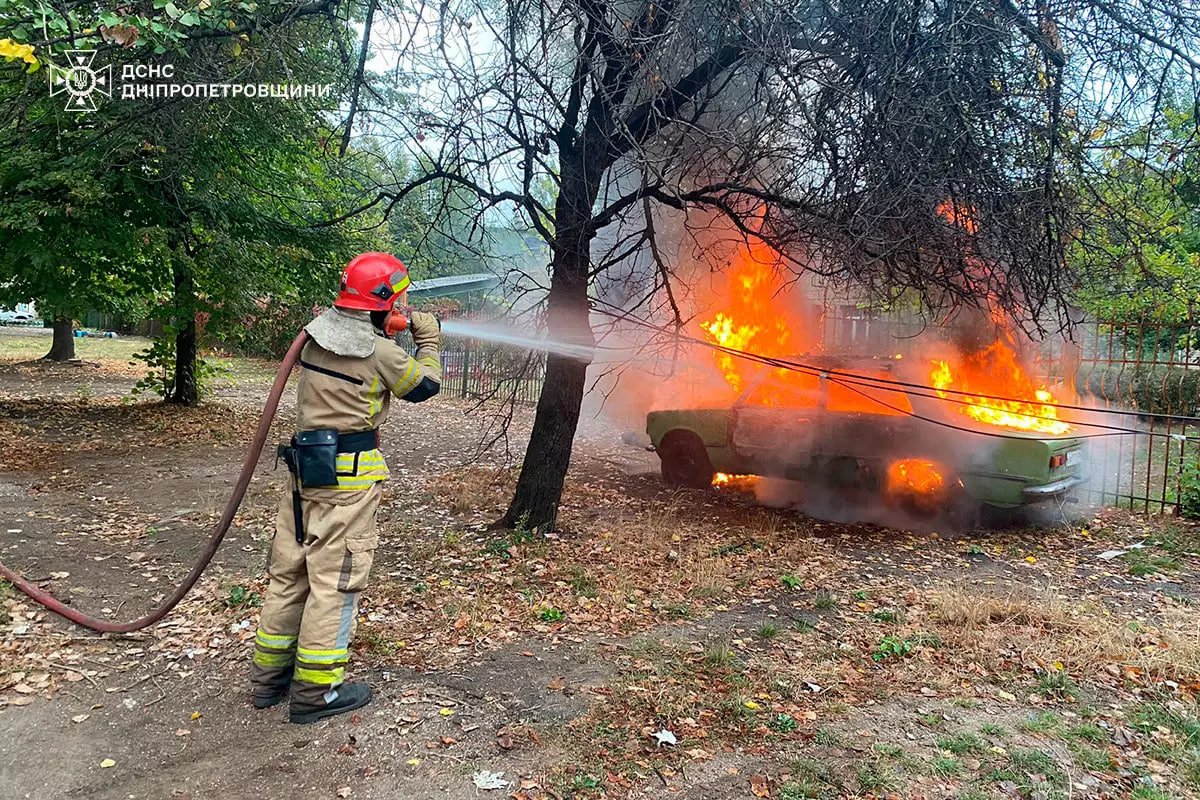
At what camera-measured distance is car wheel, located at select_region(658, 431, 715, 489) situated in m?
8.38

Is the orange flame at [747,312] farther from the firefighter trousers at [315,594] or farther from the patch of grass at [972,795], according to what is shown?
the patch of grass at [972,795]

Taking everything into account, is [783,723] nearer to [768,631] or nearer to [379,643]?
[768,631]

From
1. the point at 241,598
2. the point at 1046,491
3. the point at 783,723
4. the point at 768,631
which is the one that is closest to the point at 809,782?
the point at 783,723

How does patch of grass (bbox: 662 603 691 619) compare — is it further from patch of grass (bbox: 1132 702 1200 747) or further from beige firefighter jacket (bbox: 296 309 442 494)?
patch of grass (bbox: 1132 702 1200 747)

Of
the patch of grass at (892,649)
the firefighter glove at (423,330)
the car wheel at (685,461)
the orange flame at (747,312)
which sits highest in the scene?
the orange flame at (747,312)

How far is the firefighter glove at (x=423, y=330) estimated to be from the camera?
3916mm

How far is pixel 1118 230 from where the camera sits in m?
5.54

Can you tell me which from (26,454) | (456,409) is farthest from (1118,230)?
(456,409)

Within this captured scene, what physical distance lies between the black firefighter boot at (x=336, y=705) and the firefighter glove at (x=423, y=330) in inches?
69.6

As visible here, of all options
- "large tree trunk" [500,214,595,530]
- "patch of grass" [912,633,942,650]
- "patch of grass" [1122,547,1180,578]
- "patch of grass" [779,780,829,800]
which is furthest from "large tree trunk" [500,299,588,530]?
"patch of grass" [1122,547,1180,578]

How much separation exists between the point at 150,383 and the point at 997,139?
13344 mm

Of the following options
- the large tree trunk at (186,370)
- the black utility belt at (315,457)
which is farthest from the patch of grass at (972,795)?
the large tree trunk at (186,370)

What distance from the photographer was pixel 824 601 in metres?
5.07

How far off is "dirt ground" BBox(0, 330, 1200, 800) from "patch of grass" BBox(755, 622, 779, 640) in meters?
0.02
